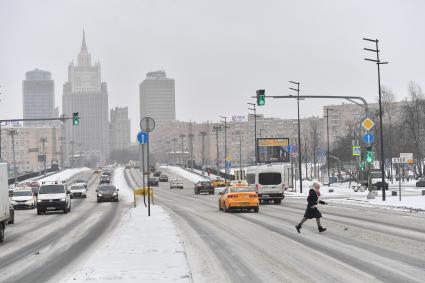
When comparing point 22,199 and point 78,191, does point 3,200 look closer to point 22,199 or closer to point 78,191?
point 22,199

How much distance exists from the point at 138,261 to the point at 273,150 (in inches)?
2212

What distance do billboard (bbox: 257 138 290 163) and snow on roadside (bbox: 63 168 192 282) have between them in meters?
48.4

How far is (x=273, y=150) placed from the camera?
69.6 m

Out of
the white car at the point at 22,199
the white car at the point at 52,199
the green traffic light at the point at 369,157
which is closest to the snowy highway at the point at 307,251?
the white car at the point at 52,199

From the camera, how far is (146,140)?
27.3 meters

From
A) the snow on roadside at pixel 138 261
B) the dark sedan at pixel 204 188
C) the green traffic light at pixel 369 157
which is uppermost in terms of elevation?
the green traffic light at pixel 369 157

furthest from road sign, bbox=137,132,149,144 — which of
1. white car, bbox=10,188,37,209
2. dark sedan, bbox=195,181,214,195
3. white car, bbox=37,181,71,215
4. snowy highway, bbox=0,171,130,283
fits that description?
dark sedan, bbox=195,181,214,195

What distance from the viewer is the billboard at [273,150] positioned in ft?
227

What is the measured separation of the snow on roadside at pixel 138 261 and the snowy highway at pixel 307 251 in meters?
0.36

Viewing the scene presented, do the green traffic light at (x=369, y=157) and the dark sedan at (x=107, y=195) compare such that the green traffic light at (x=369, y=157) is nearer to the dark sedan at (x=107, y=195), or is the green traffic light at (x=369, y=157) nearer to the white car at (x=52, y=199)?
the white car at (x=52, y=199)

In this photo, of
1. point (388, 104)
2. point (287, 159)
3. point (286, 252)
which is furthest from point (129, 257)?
point (388, 104)

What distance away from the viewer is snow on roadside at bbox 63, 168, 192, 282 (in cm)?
1166

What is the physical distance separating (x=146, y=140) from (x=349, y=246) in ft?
39.2

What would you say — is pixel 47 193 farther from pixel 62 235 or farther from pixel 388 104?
pixel 388 104
